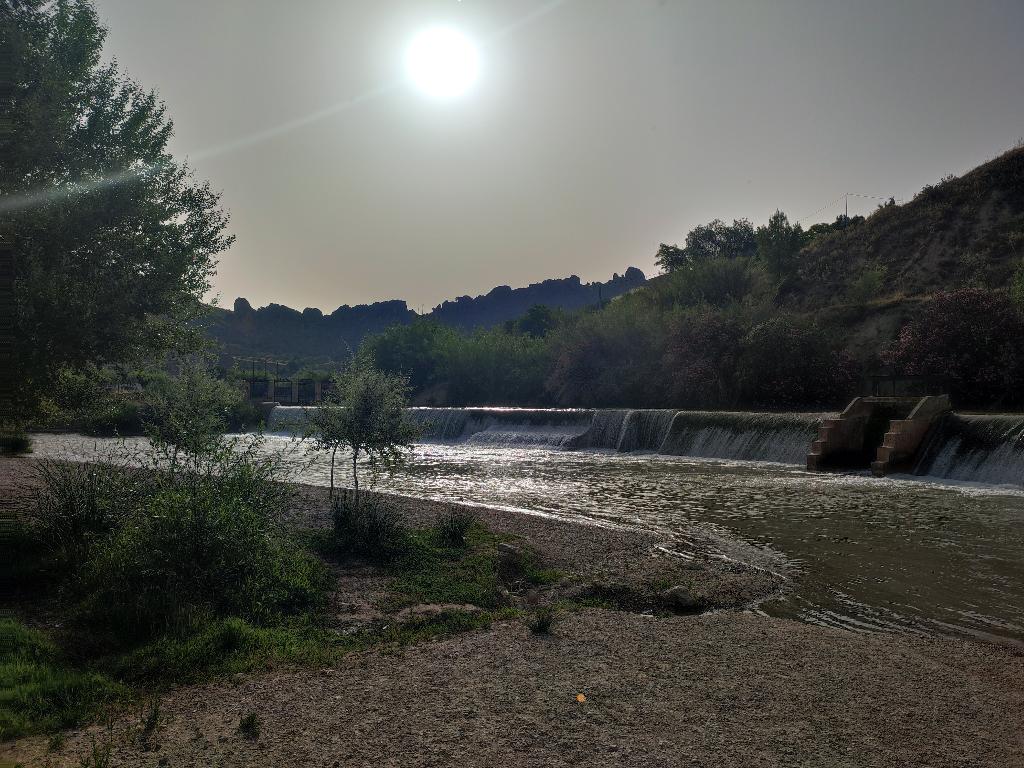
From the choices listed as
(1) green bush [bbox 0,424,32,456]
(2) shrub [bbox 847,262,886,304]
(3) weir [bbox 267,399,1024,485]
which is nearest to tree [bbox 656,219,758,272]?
(2) shrub [bbox 847,262,886,304]

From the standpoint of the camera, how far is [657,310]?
47469 millimetres

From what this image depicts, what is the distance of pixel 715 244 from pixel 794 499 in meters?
79.4

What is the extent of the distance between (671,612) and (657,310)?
4095 cm

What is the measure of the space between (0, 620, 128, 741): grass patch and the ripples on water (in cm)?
489

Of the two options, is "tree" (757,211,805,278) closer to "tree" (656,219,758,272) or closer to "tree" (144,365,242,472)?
"tree" (656,219,758,272)

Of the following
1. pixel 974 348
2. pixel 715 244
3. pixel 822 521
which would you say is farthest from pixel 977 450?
pixel 715 244

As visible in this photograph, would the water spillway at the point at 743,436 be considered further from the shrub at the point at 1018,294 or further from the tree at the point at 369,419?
the tree at the point at 369,419

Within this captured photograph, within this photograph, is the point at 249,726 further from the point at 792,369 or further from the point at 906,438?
the point at 792,369

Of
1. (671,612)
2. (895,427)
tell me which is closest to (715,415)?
(895,427)

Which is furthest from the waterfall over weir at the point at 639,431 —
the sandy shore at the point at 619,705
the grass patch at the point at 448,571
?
the sandy shore at the point at 619,705

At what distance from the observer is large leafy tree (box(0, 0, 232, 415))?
10.9 metres

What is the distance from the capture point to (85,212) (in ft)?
39.9

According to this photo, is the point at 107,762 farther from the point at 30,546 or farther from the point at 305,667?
the point at 30,546

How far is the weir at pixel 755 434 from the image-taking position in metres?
19.2
